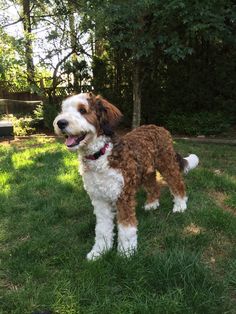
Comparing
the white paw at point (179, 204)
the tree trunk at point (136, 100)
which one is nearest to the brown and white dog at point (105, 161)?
the white paw at point (179, 204)

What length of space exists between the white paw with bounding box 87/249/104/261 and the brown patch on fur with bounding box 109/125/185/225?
328 mm

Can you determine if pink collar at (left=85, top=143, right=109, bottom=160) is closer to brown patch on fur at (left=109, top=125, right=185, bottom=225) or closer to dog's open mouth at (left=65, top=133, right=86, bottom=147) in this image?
brown patch on fur at (left=109, top=125, right=185, bottom=225)

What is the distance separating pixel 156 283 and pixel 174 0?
4.79 meters

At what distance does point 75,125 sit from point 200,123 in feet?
21.8

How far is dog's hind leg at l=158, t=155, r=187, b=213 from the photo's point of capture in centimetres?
437

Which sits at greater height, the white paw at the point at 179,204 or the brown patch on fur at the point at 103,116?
the brown patch on fur at the point at 103,116

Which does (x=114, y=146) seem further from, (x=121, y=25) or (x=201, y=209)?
(x=121, y=25)

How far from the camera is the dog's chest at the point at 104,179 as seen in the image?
346cm

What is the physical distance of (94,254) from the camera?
11.6 feet

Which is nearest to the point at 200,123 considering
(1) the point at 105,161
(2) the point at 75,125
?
(1) the point at 105,161

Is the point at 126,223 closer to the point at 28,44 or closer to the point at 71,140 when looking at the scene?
the point at 71,140

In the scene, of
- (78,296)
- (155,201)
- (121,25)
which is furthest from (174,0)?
(78,296)

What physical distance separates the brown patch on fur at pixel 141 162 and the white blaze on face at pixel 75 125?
1.21 ft

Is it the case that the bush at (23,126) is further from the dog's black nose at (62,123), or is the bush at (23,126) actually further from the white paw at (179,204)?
the dog's black nose at (62,123)
